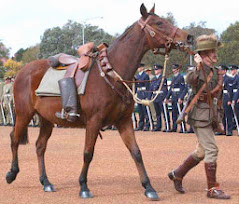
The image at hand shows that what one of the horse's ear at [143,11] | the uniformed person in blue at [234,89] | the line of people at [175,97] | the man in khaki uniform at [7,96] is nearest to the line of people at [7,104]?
the man in khaki uniform at [7,96]

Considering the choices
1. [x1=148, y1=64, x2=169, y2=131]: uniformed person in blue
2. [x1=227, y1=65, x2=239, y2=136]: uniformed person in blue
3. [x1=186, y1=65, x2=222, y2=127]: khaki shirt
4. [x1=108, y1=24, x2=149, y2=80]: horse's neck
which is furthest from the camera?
[x1=148, y1=64, x2=169, y2=131]: uniformed person in blue

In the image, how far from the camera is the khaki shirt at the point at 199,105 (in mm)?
6871

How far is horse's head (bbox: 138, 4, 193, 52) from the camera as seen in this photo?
22.6ft

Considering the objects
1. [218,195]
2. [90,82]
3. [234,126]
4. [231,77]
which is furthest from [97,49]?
[234,126]

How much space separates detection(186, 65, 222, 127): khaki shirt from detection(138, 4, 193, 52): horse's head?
41 centimetres

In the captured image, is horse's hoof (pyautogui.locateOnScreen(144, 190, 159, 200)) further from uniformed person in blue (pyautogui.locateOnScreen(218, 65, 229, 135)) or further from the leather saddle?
uniformed person in blue (pyautogui.locateOnScreen(218, 65, 229, 135))

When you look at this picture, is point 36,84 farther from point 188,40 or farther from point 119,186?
point 188,40

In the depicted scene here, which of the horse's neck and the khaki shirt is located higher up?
the horse's neck

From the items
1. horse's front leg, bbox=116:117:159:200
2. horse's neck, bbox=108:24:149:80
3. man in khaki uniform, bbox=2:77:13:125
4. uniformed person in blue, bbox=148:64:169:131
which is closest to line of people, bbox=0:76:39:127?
man in khaki uniform, bbox=2:77:13:125

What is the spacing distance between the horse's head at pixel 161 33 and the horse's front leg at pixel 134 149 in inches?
46.1

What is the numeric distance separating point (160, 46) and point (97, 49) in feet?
3.49

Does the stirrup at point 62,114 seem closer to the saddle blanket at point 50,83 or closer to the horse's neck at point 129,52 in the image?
the saddle blanket at point 50,83

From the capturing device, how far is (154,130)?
18578 mm

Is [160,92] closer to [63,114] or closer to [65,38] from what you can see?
[63,114]
